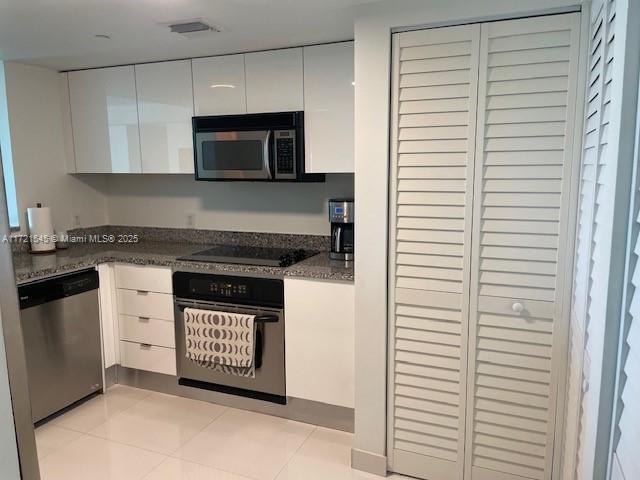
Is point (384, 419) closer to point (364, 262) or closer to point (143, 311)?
point (364, 262)

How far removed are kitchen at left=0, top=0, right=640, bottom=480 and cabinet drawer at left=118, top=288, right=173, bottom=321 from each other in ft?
0.05

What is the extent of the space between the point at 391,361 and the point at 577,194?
109 centimetres

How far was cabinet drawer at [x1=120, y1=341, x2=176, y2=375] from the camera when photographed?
3.07 metres

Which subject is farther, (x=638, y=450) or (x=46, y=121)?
(x=46, y=121)

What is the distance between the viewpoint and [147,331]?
312 cm

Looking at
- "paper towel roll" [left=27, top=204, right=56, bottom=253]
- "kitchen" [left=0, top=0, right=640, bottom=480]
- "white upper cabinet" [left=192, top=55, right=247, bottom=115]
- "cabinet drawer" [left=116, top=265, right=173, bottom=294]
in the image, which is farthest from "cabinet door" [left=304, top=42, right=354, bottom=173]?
"paper towel roll" [left=27, top=204, right=56, bottom=253]

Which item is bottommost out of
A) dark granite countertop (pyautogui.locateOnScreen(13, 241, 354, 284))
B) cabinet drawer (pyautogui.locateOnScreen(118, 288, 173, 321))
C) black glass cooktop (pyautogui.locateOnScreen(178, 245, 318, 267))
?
cabinet drawer (pyautogui.locateOnScreen(118, 288, 173, 321))

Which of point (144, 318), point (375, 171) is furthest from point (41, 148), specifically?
point (375, 171)

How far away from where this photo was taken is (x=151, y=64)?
3129 mm

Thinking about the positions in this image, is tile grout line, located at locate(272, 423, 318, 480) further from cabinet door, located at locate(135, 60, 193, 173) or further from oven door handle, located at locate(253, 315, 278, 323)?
cabinet door, located at locate(135, 60, 193, 173)

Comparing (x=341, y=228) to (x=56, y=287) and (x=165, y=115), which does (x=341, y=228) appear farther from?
(x=56, y=287)

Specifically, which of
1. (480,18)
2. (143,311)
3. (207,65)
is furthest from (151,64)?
(480,18)

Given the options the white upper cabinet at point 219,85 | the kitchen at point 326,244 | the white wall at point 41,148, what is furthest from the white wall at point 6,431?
the white wall at point 41,148

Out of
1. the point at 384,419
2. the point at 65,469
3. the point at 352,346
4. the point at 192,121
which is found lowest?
the point at 65,469
